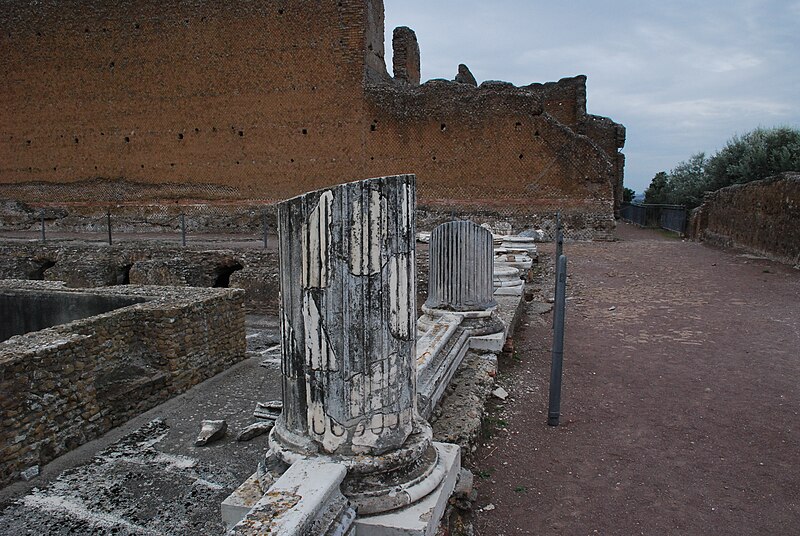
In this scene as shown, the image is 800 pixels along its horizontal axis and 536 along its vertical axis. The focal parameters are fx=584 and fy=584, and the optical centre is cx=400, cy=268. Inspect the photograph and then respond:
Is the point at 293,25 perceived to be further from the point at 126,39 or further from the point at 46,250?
the point at 46,250

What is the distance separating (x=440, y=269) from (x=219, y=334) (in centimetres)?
285

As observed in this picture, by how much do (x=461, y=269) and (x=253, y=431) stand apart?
8.01 feet

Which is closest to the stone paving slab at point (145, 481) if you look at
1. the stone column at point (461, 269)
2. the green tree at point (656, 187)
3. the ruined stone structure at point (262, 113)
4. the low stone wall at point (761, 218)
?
the stone column at point (461, 269)

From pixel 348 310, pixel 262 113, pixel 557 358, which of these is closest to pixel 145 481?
pixel 348 310

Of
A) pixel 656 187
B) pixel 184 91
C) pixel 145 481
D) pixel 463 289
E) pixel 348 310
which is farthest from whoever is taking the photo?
pixel 656 187

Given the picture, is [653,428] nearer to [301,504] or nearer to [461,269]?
[461,269]

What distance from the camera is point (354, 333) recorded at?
260cm

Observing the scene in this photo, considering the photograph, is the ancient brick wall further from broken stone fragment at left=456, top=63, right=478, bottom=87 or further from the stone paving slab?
the stone paving slab

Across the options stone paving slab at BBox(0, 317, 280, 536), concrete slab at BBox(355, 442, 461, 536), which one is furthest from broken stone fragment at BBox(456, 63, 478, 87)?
concrete slab at BBox(355, 442, 461, 536)

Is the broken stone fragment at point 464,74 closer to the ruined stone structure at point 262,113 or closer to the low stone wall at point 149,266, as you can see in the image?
the ruined stone structure at point 262,113

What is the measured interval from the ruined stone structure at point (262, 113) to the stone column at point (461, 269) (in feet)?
38.6

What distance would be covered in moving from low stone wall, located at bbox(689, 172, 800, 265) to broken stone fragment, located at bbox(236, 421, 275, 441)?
1044 centimetres

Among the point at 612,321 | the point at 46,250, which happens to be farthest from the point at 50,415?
the point at 46,250

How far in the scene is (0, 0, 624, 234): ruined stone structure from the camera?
1730 cm
